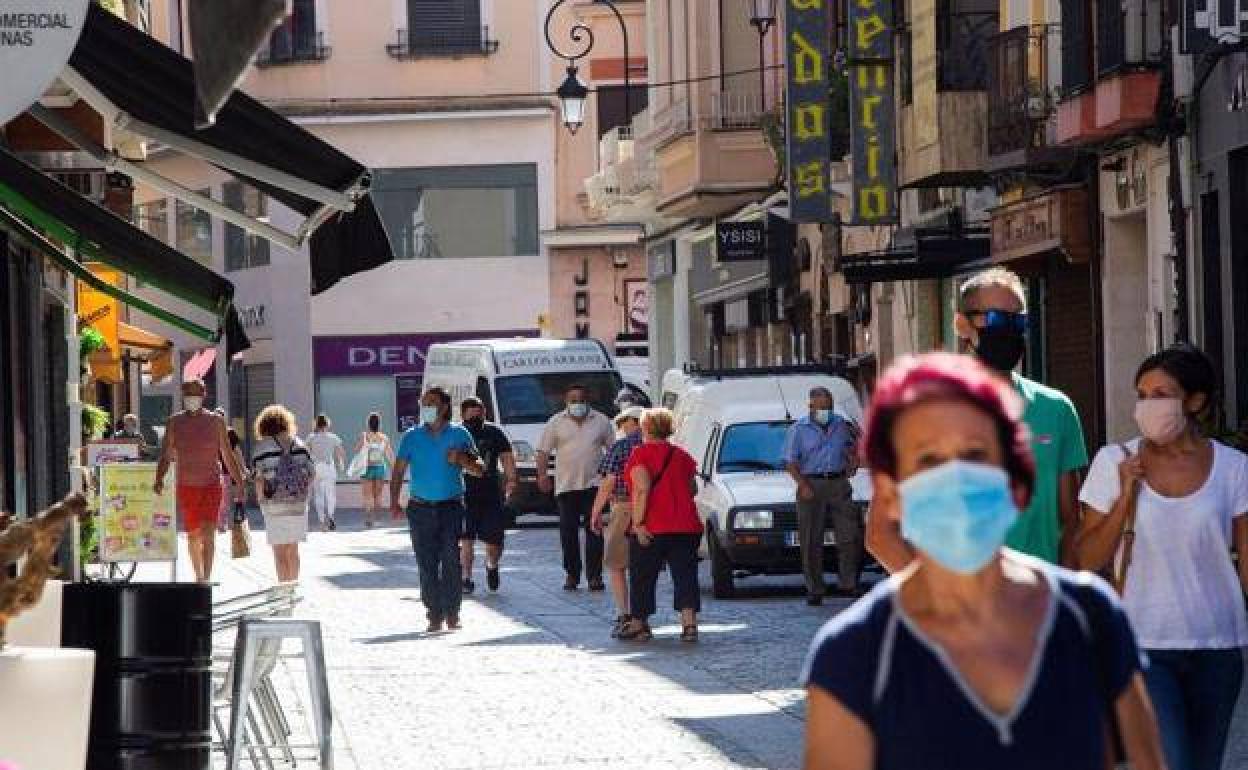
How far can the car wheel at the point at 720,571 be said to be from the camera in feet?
86.9

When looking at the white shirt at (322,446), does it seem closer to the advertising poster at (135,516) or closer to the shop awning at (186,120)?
the advertising poster at (135,516)

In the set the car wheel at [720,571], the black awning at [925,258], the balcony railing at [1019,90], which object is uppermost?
the balcony railing at [1019,90]

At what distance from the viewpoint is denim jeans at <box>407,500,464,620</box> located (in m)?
23.0

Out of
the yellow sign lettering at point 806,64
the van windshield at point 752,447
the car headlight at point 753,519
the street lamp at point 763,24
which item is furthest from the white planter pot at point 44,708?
the street lamp at point 763,24

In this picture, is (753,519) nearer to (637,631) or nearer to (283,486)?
(283,486)

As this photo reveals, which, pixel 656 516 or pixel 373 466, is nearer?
pixel 656 516

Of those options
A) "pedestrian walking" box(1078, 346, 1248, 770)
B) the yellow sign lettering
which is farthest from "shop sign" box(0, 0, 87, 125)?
the yellow sign lettering

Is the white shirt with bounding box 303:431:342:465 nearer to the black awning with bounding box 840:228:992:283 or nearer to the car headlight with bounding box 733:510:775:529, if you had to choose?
the black awning with bounding box 840:228:992:283

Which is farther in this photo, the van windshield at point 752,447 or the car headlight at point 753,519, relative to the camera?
the van windshield at point 752,447

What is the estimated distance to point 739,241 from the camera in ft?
145

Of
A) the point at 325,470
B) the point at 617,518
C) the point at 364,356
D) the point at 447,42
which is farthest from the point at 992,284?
Result: the point at 364,356

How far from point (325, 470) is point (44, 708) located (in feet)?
132

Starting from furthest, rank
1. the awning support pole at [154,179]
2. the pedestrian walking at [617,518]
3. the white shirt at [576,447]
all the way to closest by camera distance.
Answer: the white shirt at [576,447] < the pedestrian walking at [617,518] < the awning support pole at [154,179]

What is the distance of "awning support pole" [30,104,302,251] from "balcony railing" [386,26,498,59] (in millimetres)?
48055
